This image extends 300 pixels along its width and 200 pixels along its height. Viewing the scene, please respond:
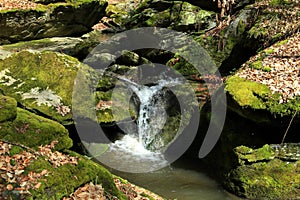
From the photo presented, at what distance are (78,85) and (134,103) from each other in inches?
86.9

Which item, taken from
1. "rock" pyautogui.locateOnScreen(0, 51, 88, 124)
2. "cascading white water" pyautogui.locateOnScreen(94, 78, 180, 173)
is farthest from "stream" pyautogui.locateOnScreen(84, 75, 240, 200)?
"rock" pyautogui.locateOnScreen(0, 51, 88, 124)

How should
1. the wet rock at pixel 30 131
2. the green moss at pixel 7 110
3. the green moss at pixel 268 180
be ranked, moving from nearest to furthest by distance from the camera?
the wet rock at pixel 30 131
the green moss at pixel 7 110
the green moss at pixel 268 180

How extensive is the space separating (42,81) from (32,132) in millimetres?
3760

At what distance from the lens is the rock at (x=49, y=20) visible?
41.1 ft

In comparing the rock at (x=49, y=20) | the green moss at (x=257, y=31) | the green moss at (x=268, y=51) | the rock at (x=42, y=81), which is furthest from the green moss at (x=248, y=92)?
the rock at (x=49, y=20)

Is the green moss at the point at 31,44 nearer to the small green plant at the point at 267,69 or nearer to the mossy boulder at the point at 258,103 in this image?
the mossy boulder at the point at 258,103

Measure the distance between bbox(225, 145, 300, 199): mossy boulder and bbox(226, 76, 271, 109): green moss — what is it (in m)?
1.01

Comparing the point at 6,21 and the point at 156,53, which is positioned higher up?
the point at 6,21

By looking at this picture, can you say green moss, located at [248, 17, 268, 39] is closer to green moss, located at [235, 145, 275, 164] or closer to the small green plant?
the small green plant

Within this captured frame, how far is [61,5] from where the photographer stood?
13695 mm

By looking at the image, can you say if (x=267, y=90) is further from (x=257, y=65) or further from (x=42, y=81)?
(x=42, y=81)

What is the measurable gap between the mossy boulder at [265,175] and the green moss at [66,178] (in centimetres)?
317

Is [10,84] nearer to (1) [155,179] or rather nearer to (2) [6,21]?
(1) [155,179]

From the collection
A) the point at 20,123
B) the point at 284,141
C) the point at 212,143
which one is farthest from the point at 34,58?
the point at 284,141
